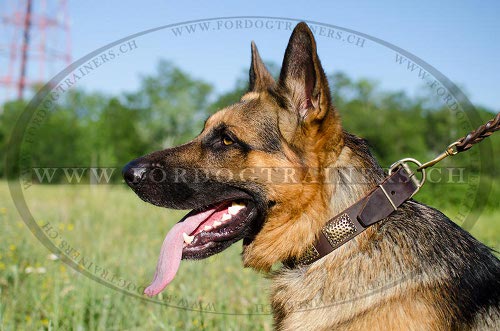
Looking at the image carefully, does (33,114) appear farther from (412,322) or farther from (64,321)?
(412,322)

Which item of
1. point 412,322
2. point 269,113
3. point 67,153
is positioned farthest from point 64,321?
point 67,153

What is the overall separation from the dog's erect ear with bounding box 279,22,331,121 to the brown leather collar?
0.67 meters

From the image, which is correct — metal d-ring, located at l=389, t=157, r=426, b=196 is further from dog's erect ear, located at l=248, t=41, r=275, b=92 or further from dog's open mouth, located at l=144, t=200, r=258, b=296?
dog's erect ear, located at l=248, t=41, r=275, b=92

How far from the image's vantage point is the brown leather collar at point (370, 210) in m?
3.26

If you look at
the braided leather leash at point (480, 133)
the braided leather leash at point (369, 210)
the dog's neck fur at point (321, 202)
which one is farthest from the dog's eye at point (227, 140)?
the braided leather leash at point (480, 133)

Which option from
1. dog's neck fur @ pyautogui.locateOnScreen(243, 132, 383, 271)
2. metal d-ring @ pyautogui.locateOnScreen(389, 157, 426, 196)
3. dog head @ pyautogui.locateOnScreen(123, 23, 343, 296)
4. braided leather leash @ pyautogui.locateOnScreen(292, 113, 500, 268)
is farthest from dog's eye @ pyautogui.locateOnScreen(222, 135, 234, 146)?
metal d-ring @ pyautogui.locateOnScreen(389, 157, 426, 196)

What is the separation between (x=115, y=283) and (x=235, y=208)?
268cm

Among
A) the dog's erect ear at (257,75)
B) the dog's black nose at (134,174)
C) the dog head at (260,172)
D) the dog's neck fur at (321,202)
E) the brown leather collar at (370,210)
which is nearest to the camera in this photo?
the brown leather collar at (370,210)

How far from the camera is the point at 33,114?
264 inches

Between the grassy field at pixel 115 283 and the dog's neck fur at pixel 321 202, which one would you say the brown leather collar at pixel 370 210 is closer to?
the dog's neck fur at pixel 321 202

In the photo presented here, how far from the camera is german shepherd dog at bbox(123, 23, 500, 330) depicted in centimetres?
312

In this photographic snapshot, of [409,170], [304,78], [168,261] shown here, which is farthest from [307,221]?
[168,261]

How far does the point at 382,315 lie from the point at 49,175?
6433 millimetres

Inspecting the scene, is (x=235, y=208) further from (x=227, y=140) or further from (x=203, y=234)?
(x=227, y=140)
